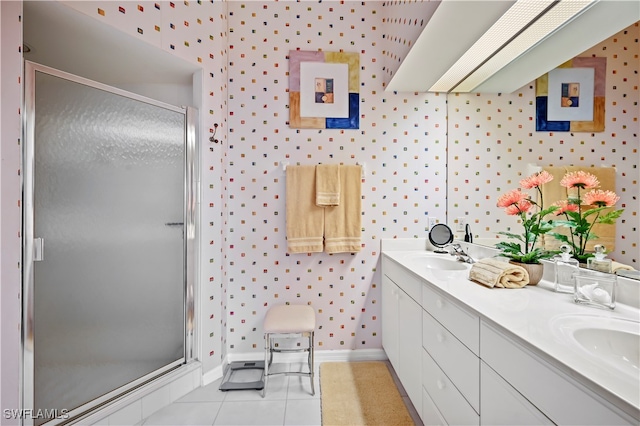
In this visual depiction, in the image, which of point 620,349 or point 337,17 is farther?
point 337,17

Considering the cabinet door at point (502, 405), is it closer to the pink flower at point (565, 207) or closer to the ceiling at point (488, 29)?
the pink flower at point (565, 207)

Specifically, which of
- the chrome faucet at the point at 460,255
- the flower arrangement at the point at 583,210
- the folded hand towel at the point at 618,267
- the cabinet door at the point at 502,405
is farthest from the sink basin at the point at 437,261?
the cabinet door at the point at 502,405

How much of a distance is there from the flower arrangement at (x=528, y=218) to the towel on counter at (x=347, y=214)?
90 centimetres

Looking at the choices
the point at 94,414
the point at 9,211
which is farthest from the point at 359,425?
the point at 9,211

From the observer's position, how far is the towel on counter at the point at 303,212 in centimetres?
203

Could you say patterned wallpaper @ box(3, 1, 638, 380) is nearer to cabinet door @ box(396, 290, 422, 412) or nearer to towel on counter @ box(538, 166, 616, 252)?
cabinet door @ box(396, 290, 422, 412)

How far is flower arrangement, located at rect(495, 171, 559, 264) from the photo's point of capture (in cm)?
128

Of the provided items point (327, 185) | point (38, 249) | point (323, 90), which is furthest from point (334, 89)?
point (38, 249)

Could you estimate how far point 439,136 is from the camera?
7.00 feet

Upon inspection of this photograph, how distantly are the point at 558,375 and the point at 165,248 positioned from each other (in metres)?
1.92

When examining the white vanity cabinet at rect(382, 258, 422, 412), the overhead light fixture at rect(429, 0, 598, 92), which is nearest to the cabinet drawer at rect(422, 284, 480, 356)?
the white vanity cabinet at rect(382, 258, 422, 412)

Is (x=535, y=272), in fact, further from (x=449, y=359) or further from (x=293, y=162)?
(x=293, y=162)

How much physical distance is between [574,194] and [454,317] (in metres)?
0.71

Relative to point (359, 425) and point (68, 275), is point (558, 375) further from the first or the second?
point (68, 275)
